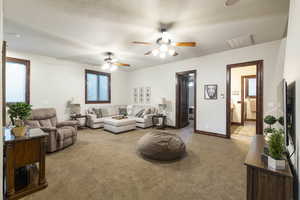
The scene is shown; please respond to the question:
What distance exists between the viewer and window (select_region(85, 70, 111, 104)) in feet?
19.7

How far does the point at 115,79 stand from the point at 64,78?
7.76 feet

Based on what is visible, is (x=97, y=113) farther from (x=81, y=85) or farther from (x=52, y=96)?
(x=52, y=96)

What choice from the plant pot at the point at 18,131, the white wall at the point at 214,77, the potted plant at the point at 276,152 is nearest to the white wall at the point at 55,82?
the white wall at the point at 214,77

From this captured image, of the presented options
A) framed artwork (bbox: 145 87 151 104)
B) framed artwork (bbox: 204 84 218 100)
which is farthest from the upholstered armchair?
framed artwork (bbox: 204 84 218 100)

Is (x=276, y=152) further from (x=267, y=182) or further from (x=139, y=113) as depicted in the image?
(x=139, y=113)

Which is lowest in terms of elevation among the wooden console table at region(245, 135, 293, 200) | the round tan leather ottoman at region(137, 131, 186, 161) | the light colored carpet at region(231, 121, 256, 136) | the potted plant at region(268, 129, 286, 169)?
the light colored carpet at region(231, 121, 256, 136)

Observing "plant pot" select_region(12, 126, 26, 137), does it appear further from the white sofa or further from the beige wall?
the beige wall

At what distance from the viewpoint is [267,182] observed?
117 cm

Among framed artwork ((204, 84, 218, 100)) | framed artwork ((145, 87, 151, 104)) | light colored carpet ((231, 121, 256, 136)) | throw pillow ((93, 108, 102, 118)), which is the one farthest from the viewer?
framed artwork ((145, 87, 151, 104))

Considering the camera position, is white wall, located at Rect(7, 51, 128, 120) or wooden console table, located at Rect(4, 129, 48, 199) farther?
white wall, located at Rect(7, 51, 128, 120)

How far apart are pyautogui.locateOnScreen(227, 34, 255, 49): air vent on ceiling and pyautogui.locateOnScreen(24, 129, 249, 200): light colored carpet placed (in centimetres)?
273

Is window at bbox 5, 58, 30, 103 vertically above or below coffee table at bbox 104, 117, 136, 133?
above

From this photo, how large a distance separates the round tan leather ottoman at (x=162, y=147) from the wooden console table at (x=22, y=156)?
5.51ft

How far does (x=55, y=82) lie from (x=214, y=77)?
5.76 meters
